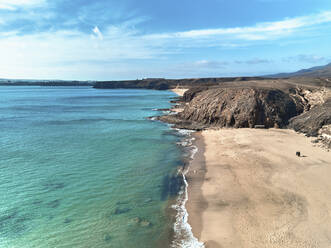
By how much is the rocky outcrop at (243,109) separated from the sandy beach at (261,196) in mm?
9404

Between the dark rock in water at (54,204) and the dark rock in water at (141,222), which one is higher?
the dark rock in water at (54,204)

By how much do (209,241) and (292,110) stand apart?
106 ft

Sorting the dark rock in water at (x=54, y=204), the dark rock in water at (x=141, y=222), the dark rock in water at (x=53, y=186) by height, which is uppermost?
the dark rock in water at (x=53, y=186)

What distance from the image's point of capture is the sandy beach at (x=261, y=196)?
11.6 metres

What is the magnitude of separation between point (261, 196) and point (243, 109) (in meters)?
22.7

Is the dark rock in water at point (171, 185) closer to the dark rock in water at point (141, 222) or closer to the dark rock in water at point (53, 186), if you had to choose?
the dark rock in water at point (141, 222)

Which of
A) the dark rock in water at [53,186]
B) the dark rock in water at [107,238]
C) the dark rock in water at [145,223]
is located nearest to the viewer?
the dark rock in water at [107,238]

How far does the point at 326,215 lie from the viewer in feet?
42.6

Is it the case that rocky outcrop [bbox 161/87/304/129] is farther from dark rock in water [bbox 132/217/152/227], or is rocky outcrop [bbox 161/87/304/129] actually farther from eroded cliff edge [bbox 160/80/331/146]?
dark rock in water [bbox 132/217/152/227]

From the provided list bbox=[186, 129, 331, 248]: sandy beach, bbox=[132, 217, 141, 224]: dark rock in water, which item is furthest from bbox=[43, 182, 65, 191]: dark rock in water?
bbox=[186, 129, 331, 248]: sandy beach

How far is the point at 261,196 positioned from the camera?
1528cm

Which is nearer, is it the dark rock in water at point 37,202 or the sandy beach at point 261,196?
the sandy beach at point 261,196

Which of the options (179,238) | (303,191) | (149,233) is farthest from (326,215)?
(149,233)

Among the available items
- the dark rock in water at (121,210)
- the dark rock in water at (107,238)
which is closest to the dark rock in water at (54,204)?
the dark rock in water at (121,210)
